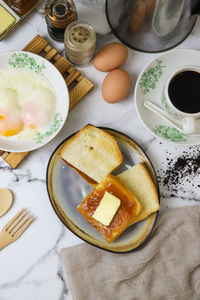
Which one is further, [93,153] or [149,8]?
[93,153]

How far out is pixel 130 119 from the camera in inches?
41.3

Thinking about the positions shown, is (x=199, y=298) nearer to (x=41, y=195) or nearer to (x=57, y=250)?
(x=57, y=250)

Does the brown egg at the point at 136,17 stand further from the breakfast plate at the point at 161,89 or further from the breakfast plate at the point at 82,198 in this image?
the breakfast plate at the point at 82,198

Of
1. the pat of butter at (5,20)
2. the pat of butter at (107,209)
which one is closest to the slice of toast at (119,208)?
the pat of butter at (107,209)

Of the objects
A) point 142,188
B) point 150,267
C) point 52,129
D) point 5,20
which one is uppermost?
point 5,20

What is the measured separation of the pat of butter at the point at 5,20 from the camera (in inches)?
39.4

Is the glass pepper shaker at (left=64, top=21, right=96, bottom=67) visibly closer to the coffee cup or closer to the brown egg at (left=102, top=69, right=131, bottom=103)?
the brown egg at (left=102, top=69, right=131, bottom=103)

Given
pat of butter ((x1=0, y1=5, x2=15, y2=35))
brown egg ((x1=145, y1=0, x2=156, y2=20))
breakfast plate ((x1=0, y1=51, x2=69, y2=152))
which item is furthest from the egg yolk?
brown egg ((x1=145, y1=0, x2=156, y2=20))

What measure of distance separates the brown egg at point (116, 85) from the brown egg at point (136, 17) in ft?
0.41

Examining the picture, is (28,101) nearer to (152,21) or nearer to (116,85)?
(116,85)

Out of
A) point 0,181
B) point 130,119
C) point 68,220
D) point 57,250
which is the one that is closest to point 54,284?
point 57,250

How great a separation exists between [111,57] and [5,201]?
20.1 inches

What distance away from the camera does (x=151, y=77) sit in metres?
0.98

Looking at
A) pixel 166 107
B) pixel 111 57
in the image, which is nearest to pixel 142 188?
pixel 166 107
